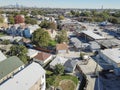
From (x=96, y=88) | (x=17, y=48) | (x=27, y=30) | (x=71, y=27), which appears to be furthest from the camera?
(x=71, y=27)

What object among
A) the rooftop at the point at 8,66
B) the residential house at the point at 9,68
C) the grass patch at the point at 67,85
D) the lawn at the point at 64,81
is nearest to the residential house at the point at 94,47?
the lawn at the point at 64,81

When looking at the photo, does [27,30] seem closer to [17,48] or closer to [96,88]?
[17,48]

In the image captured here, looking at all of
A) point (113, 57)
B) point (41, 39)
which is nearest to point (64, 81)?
point (113, 57)

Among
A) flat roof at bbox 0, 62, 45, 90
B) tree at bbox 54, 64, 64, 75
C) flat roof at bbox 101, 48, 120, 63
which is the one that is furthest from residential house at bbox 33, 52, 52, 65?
flat roof at bbox 101, 48, 120, 63

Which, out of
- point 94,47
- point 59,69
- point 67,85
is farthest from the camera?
point 94,47

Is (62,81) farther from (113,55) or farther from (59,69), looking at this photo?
(113,55)

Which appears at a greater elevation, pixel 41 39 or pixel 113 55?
pixel 41 39

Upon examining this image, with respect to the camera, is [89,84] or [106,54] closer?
[89,84]

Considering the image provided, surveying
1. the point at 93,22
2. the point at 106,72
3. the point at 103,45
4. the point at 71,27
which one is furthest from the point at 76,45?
the point at 93,22

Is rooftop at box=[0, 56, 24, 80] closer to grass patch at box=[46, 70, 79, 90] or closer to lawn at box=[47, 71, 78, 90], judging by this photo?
grass patch at box=[46, 70, 79, 90]
